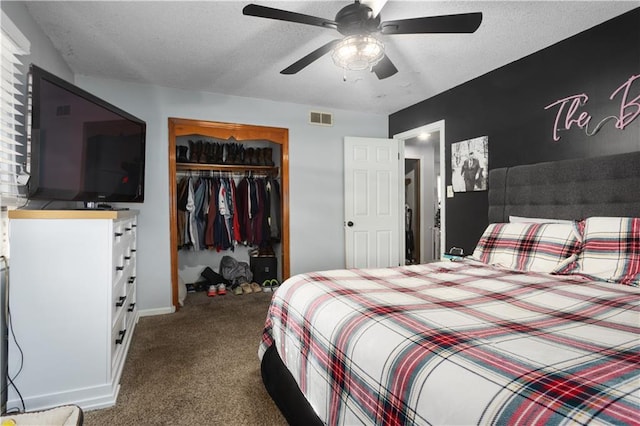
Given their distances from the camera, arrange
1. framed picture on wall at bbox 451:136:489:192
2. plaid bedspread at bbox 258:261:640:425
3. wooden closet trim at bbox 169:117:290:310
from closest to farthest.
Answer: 1. plaid bedspread at bbox 258:261:640:425
2. framed picture on wall at bbox 451:136:489:192
3. wooden closet trim at bbox 169:117:290:310

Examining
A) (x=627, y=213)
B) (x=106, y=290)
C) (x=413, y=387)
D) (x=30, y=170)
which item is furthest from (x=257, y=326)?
(x=627, y=213)

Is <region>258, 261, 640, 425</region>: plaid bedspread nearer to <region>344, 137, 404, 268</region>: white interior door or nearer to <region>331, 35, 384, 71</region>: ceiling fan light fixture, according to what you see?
<region>331, 35, 384, 71</region>: ceiling fan light fixture

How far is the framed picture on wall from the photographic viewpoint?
9.64 feet

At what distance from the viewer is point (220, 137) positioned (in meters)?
3.52

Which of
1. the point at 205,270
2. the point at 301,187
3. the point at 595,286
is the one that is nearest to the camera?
the point at 595,286

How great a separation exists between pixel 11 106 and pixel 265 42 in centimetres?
157

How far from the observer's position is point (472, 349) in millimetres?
792

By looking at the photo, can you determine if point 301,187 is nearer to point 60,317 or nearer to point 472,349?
Answer: point 60,317

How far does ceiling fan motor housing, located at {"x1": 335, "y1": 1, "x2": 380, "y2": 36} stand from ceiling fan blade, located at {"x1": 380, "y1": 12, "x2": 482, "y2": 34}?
0.07m

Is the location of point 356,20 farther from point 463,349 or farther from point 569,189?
point 569,189

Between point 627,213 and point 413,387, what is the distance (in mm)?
1983

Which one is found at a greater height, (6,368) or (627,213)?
(627,213)

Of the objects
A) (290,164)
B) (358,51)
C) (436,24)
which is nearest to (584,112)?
(436,24)

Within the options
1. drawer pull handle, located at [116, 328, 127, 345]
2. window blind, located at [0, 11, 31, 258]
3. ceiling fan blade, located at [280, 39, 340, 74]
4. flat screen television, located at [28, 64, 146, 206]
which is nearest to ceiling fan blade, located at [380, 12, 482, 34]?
ceiling fan blade, located at [280, 39, 340, 74]
